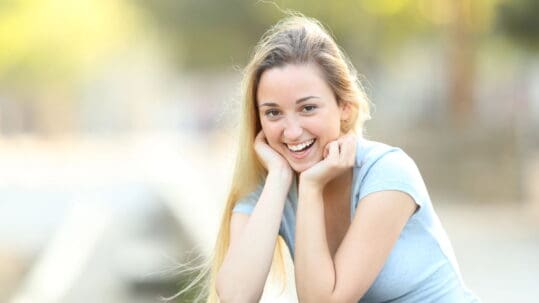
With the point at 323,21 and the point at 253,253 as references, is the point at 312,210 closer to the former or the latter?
the point at 253,253

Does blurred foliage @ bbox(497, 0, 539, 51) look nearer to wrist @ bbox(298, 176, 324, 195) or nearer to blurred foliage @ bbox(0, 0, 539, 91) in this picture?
blurred foliage @ bbox(0, 0, 539, 91)

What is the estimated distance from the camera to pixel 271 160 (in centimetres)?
388

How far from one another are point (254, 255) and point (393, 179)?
506mm

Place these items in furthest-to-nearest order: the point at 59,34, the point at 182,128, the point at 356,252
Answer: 1. the point at 182,128
2. the point at 59,34
3. the point at 356,252

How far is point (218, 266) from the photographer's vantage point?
3.97 metres

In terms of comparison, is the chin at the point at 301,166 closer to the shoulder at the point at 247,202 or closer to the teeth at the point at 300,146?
the teeth at the point at 300,146

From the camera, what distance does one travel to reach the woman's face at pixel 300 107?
12.1 ft

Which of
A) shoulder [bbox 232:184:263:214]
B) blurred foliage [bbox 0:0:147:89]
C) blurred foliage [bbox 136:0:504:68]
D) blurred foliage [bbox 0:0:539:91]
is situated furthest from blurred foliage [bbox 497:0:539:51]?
shoulder [bbox 232:184:263:214]

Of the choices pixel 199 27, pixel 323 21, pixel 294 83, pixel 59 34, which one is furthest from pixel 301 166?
pixel 59 34

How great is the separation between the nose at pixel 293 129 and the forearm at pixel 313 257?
0.19 meters

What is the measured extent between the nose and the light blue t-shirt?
206 mm

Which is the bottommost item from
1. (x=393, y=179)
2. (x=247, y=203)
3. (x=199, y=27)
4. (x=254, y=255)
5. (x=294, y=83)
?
(x=254, y=255)

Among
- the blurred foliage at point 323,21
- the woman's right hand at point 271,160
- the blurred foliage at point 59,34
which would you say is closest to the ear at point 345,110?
the woman's right hand at point 271,160

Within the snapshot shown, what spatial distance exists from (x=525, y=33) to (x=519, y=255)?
11396mm
